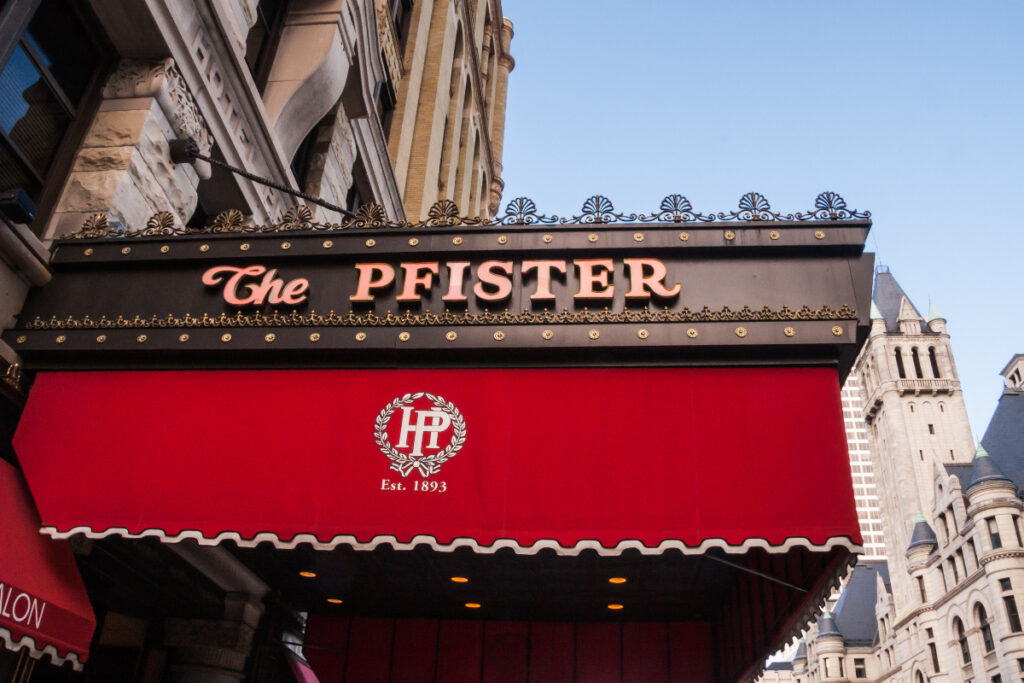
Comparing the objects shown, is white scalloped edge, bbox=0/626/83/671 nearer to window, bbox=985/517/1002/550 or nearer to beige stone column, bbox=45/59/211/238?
beige stone column, bbox=45/59/211/238

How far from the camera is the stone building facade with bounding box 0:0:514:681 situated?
730 cm

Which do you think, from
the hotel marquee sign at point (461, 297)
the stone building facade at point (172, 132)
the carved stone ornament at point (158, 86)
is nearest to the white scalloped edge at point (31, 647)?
the stone building facade at point (172, 132)

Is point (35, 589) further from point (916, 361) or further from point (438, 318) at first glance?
point (916, 361)

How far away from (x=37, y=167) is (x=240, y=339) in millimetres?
3337

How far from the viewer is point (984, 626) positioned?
51000mm

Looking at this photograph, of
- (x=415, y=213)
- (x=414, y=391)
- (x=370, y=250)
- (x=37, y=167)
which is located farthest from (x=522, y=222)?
(x=415, y=213)

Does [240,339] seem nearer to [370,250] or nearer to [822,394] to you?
[370,250]

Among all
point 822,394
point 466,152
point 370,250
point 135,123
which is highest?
point 466,152

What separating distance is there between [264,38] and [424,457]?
9.31m

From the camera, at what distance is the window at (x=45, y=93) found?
730 centimetres

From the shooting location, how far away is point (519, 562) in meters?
8.39

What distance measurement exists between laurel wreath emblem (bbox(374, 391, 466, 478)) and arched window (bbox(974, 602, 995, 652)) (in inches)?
2229

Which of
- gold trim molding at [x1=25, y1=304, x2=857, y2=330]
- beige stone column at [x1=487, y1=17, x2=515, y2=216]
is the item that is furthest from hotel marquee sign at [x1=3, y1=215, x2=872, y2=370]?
beige stone column at [x1=487, y1=17, x2=515, y2=216]

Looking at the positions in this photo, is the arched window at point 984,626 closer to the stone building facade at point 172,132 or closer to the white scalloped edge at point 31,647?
the stone building facade at point 172,132
